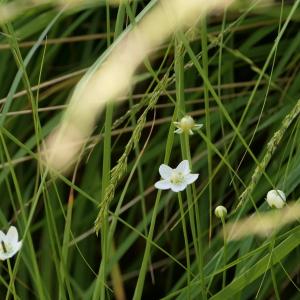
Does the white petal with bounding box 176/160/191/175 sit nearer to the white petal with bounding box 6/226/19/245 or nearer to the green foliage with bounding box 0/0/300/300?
the white petal with bounding box 6/226/19/245

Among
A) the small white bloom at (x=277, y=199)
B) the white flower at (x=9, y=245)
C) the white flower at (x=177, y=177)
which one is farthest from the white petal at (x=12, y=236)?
the small white bloom at (x=277, y=199)

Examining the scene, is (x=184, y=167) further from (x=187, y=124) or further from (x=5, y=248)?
(x=5, y=248)

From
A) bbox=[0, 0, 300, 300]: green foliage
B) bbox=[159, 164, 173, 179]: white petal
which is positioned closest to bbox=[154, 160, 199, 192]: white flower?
bbox=[159, 164, 173, 179]: white petal

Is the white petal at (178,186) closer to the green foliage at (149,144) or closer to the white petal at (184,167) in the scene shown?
the white petal at (184,167)

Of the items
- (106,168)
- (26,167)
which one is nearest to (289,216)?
(106,168)

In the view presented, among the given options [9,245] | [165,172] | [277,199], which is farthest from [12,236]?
[277,199]

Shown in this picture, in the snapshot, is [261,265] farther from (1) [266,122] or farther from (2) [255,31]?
(2) [255,31]
